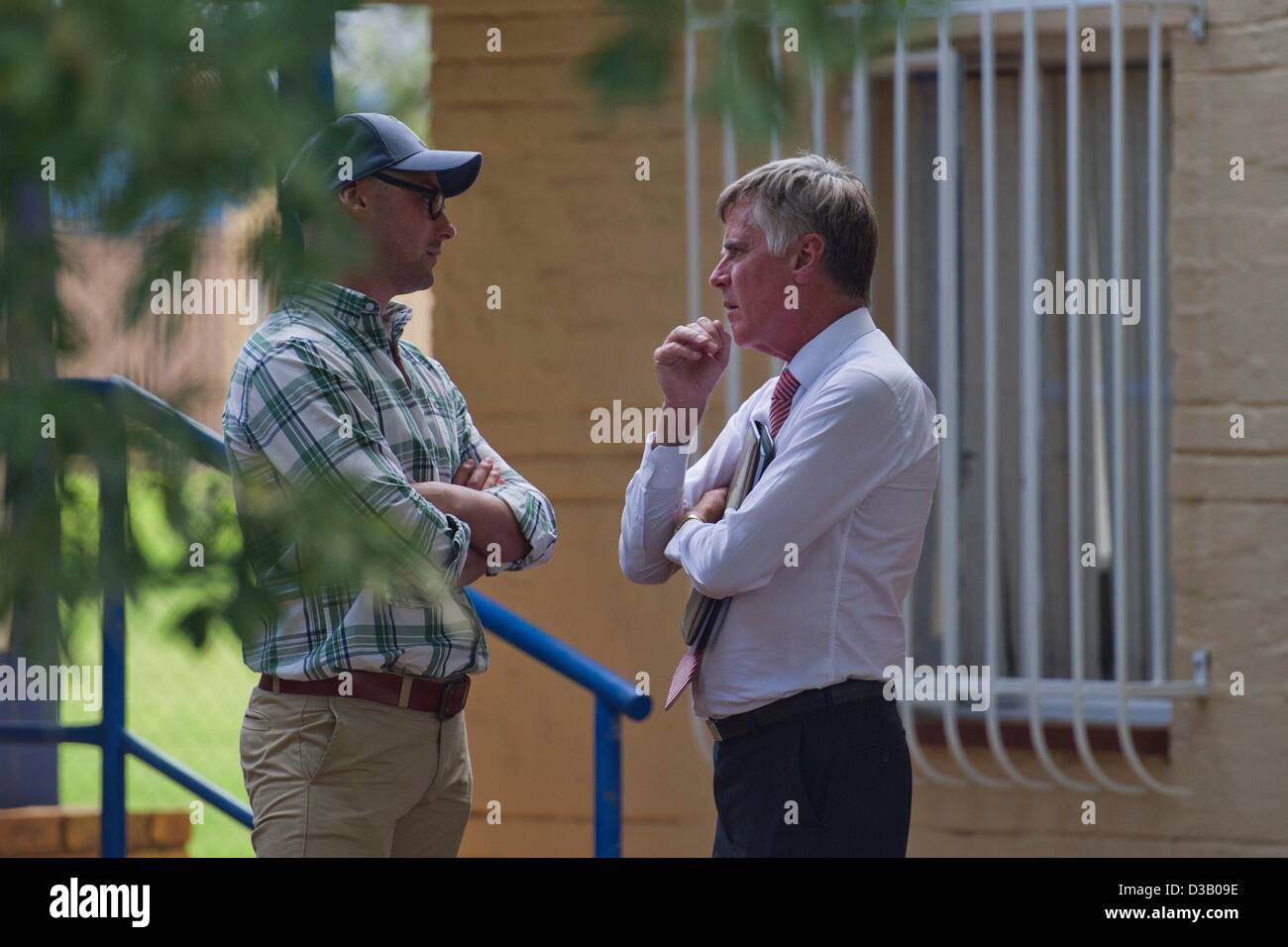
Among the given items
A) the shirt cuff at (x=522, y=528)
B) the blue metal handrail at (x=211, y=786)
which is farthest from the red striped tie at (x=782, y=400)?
the blue metal handrail at (x=211, y=786)

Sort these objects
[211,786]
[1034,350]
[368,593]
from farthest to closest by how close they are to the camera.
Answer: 1. [1034,350]
2. [211,786]
3. [368,593]

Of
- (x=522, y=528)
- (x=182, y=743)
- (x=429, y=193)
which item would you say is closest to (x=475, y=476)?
(x=522, y=528)

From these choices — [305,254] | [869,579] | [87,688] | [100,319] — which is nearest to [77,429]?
[100,319]

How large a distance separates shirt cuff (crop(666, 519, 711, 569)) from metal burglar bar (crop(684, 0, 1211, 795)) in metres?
1.66

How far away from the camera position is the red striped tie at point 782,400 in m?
2.51

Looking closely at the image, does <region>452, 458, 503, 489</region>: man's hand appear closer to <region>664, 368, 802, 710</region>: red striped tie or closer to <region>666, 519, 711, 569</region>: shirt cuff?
<region>666, 519, 711, 569</region>: shirt cuff

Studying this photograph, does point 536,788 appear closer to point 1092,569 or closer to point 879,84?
point 1092,569

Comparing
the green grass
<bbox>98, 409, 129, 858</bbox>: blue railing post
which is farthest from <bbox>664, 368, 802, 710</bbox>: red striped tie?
the green grass

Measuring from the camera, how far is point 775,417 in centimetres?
254

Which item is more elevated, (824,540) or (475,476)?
(475,476)

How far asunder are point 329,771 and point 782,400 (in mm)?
941

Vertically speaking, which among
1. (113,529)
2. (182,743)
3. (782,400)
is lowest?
(182,743)

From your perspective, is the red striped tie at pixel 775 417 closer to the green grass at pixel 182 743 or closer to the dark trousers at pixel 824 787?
the dark trousers at pixel 824 787

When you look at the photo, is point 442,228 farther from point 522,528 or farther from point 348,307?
point 348,307
